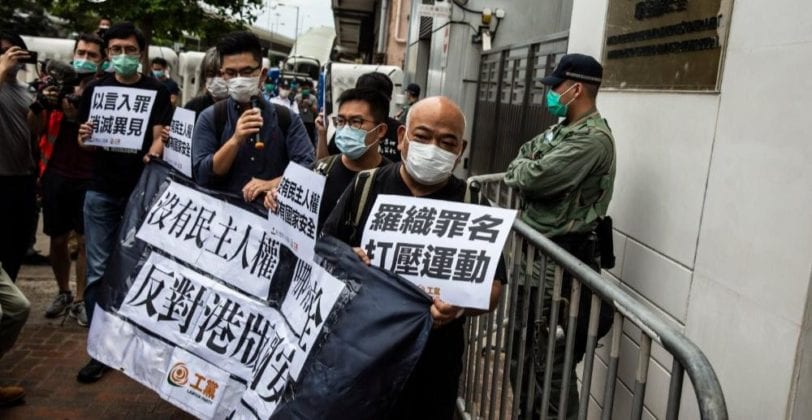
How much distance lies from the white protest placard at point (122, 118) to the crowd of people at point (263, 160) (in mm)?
45

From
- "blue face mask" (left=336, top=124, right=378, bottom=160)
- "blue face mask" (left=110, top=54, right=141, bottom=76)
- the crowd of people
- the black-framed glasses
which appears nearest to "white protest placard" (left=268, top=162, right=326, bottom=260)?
the crowd of people

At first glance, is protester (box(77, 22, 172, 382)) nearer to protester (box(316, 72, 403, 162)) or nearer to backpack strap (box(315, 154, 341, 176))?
protester (box(316, 72, 403, 162))

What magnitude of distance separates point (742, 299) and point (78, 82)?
15.4ft

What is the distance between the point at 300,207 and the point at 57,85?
294 cm

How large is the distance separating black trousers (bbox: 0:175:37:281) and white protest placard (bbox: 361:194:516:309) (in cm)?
327

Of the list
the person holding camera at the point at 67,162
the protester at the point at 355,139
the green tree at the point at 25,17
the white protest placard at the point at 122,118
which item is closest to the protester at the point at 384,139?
the white protest placard at the point at 122,118

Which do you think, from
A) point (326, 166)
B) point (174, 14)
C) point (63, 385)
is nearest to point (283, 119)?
point (326, 166)

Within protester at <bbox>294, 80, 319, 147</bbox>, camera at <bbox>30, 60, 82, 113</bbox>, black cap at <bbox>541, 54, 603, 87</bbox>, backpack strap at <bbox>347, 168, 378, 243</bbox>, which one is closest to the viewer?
backpack strap at <bbox>347, 168, 378, 243</bbox>

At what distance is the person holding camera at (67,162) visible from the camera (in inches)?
200

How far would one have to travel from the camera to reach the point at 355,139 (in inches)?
134

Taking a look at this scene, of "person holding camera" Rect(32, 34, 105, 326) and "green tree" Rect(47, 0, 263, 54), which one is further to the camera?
"green tree" Rect(47, 0, 263, 54)

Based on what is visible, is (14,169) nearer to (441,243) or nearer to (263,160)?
(263,160)

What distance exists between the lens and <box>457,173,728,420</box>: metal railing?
1823 mm

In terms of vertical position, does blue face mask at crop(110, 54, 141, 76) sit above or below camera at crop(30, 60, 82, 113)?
above
